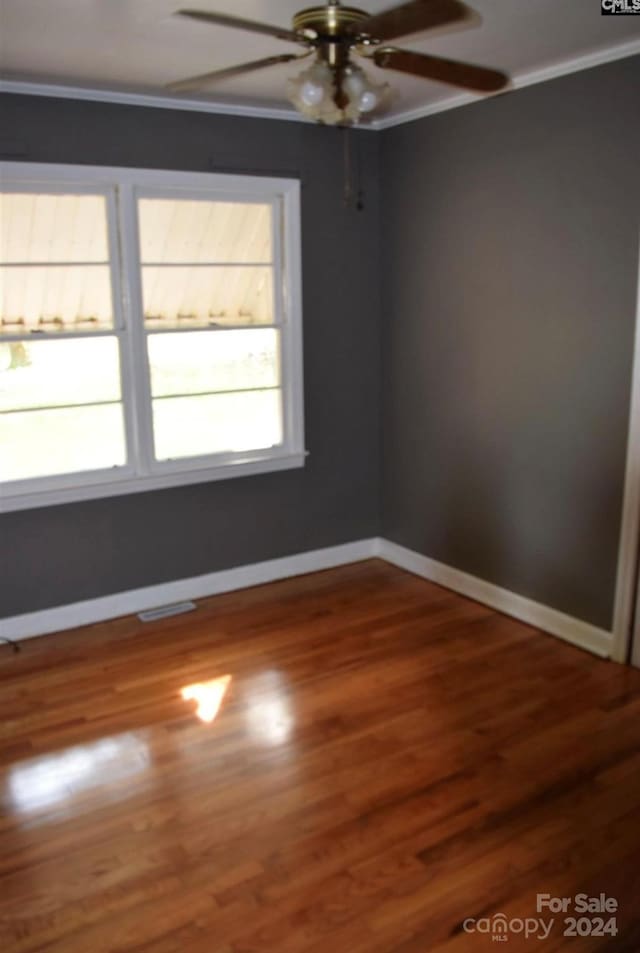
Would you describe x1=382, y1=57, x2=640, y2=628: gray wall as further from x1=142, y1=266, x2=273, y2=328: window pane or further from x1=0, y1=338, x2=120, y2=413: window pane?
x1=0, y1=338, x2=120, y2=413: window pane

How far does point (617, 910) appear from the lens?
6.60 feet

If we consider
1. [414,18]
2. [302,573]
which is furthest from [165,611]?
[414,18]

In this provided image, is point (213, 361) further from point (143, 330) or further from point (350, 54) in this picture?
point (350, 54)

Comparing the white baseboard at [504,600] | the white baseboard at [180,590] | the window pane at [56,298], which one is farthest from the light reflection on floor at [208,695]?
the window pane at [56,298]

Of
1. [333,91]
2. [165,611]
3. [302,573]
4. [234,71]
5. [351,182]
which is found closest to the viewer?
[333,91]

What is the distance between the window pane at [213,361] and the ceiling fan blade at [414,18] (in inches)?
87.0

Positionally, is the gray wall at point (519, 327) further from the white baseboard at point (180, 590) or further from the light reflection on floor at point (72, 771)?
the light reflection on floor at point (72, 771)

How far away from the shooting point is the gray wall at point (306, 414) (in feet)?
11.4

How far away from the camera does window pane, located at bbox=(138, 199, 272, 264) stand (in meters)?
3.68

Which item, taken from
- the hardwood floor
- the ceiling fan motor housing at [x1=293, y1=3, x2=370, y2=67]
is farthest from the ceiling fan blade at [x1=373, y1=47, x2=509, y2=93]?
the hardwood floor

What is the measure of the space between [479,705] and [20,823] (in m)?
1.73

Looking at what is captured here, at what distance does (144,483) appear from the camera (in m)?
3.82

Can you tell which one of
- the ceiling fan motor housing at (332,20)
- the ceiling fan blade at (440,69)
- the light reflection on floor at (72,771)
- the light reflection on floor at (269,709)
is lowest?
the light reflection on floor at (72,771)

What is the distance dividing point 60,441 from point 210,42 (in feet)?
6.19
